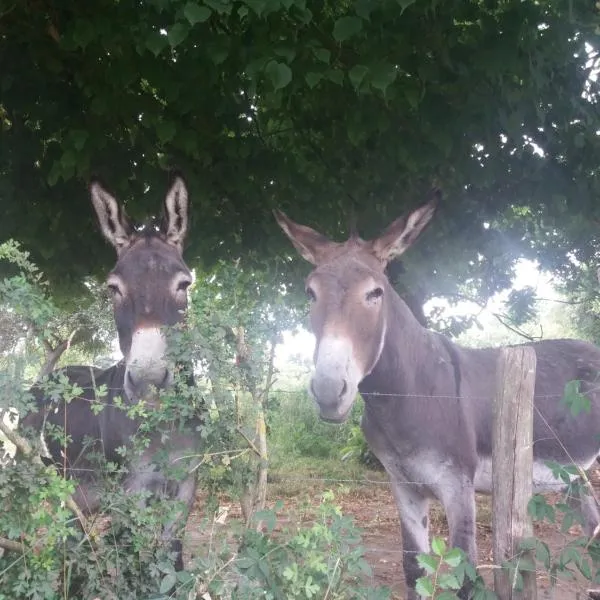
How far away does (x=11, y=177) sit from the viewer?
4914mm

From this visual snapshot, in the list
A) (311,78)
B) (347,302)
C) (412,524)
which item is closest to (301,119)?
(311,78)

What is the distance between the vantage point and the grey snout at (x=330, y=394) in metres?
3.12

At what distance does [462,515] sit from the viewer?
3658 mm

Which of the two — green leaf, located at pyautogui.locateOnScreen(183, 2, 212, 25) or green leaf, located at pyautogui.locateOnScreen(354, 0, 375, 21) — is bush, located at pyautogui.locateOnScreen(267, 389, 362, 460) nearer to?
green leaf, located at pyautogui.locateOnScreen(354, 0, 375, 21)

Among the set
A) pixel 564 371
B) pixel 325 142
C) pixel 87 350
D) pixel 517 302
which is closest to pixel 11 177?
pixel 325 142

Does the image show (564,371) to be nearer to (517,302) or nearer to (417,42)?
(517,302)

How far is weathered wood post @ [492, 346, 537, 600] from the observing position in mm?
2906

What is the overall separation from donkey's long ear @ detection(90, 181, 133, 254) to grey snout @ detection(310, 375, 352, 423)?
1726 mm

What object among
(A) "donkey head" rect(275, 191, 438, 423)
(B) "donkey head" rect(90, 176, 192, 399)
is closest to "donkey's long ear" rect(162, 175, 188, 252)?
(B) "donkey head" rect(90, 176, 192, 399)

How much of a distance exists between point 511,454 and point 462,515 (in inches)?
33.4

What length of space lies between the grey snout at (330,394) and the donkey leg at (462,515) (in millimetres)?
1027

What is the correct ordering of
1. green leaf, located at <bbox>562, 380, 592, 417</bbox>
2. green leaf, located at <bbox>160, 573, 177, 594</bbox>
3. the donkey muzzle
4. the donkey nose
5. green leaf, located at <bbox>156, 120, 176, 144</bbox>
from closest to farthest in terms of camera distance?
green leaf, located at <bbox>160, 573, 177, 594</bbox>, green leaf, located at <bbox>562, 380, 592, 417</bbox>, the donkey nose, the donkey muzzle, green leaf, located at <bbox>156, 120, 176, 144</bbox>

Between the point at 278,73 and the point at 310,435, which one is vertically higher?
the point at 278,73

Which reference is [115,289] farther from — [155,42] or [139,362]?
[155,42]
